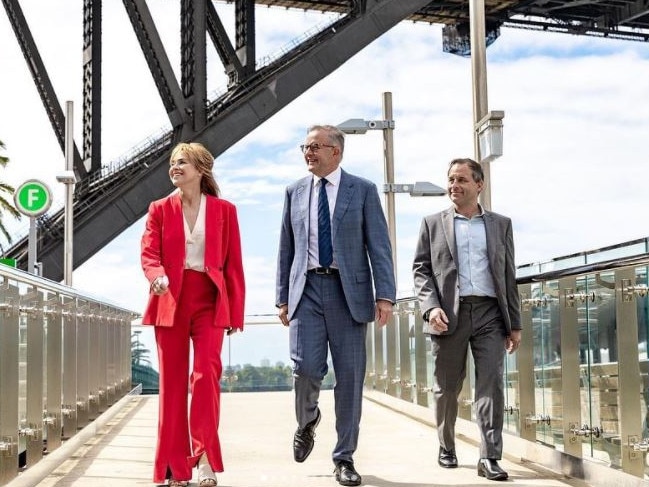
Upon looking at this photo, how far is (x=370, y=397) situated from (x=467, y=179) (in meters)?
7.38

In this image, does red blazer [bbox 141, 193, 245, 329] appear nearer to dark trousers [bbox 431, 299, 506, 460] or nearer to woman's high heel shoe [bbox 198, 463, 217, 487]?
woman's high heel shoe [bbox 198, 463, 217, 487]

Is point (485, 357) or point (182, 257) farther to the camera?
point (485, 357)

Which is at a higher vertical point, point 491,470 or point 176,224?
point 176,224

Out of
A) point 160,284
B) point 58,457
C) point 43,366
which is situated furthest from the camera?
point 58,457

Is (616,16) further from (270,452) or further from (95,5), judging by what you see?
(270,452)

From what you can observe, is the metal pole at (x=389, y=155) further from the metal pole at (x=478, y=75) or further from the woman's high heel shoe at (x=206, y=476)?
the woman's high heel shoe at (x=206, y=476)

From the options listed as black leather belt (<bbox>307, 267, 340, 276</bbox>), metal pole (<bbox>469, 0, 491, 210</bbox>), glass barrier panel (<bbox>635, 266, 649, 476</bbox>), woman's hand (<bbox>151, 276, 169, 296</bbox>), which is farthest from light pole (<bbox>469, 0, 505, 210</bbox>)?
woman's hand (<bbox>151, 276, 169, 296</bbox>)

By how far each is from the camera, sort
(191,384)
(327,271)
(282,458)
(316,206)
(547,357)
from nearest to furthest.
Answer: (191,384), (327,271), (316,206), (547,357), (282,458)

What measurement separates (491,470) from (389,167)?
11.1 meters

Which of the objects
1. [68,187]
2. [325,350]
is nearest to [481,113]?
[325,350]

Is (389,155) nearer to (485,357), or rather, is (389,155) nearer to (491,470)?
(485,357)

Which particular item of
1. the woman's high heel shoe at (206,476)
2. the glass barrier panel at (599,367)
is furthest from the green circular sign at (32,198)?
the glass barrier panel at (599,367)

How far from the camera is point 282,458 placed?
748 cm

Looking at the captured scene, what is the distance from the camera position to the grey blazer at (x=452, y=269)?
6.41 metres
